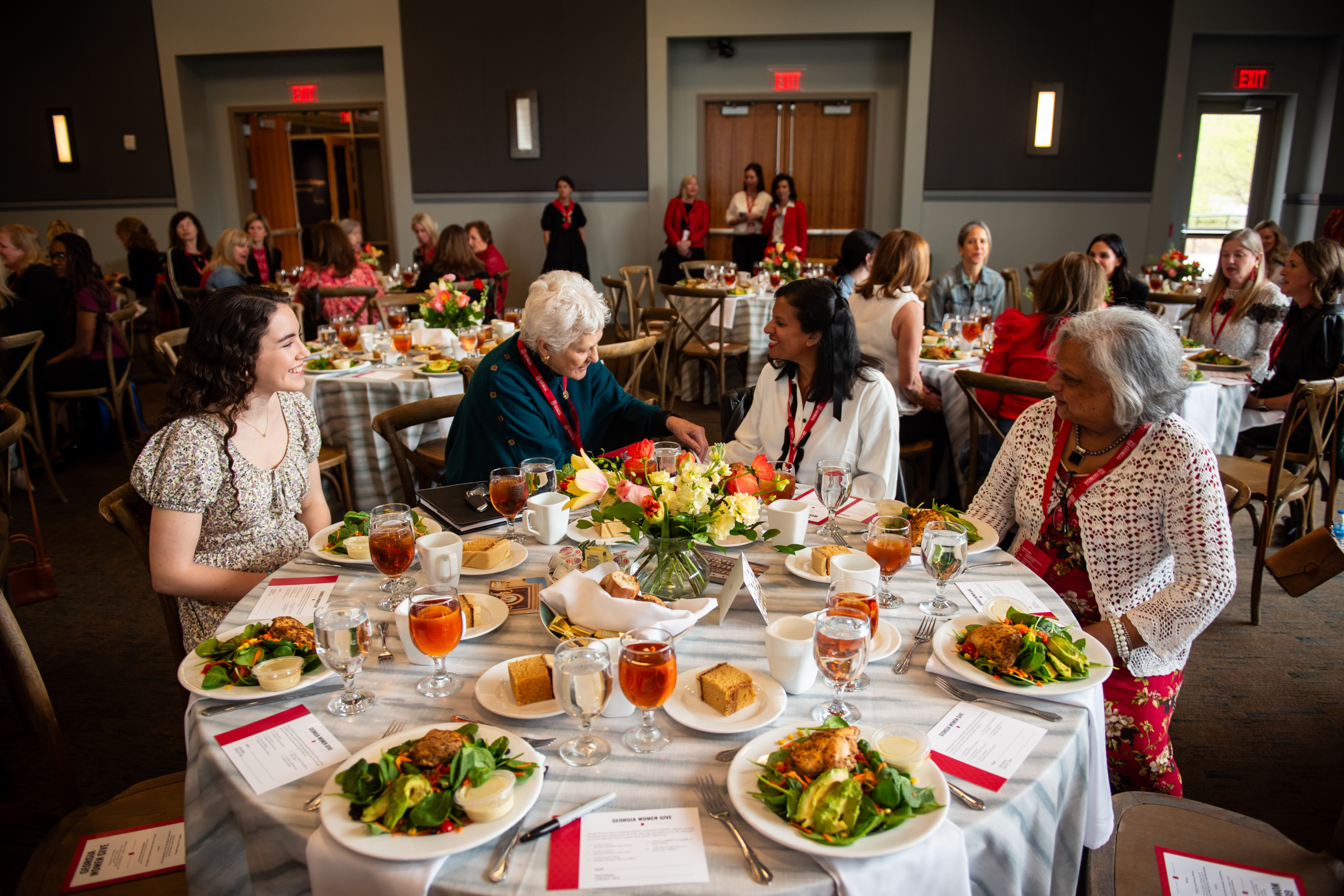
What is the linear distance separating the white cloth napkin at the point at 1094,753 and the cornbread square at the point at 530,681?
2.04ft

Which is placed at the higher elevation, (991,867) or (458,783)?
(458,783)

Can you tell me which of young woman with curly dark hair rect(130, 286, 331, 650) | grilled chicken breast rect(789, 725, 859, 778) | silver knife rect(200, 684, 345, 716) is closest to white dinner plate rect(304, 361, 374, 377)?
young woman with curly dark hair rect(130, 286, 331, 650)

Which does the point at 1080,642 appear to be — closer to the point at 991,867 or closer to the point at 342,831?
the point at 991,867

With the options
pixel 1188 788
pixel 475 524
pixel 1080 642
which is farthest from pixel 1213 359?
pixel 475 524

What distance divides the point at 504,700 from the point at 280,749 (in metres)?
0.32

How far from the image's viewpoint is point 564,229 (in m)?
9.57

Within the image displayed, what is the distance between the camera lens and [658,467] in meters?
1.64

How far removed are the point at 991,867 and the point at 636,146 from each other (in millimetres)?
9519

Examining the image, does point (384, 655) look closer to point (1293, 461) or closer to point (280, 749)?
point (280, 749)

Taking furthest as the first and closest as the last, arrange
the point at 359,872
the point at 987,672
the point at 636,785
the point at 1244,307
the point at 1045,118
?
the point at 1045,118
the point at 1244,307
the point at 987,672
the point at 636,785
the point at 359,872

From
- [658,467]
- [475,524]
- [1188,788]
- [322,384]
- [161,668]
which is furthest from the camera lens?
[322,384]

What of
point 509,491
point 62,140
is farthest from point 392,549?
point 62,140

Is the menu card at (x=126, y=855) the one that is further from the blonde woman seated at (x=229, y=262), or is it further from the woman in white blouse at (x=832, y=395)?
the blonde woman seated at (x=229, y=262)

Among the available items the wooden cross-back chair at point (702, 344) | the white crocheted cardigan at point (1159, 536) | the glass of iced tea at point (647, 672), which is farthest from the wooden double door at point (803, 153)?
the glass of iced tea at point (647, 672)
